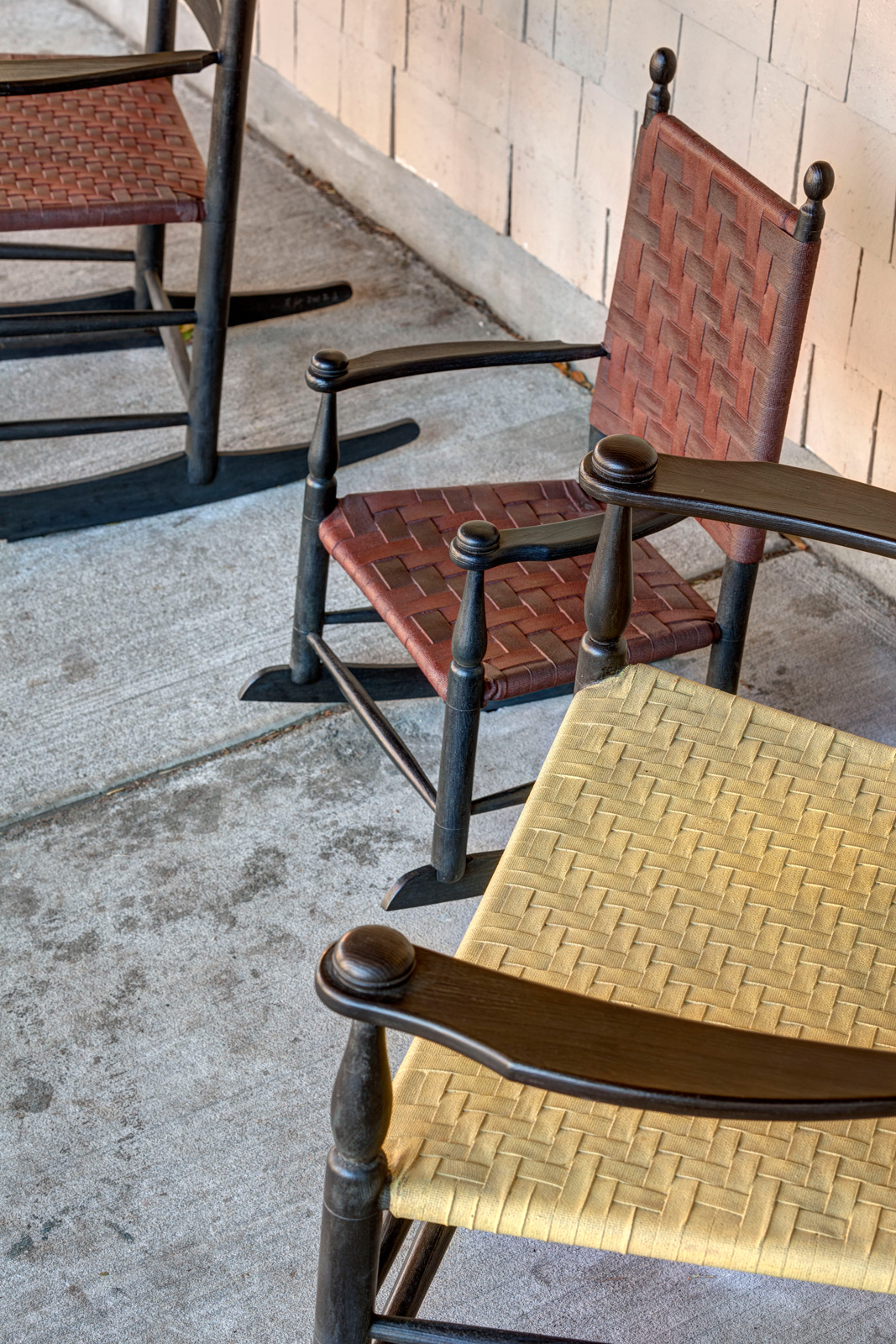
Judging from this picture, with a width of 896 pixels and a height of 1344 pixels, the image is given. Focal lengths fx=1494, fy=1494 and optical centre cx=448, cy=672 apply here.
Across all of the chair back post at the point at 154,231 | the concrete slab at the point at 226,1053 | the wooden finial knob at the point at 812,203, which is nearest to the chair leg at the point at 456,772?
the concrete slab at the point at 226,1053

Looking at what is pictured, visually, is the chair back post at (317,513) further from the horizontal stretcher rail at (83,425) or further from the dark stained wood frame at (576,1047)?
the dark stained wood frame at (576,1047)

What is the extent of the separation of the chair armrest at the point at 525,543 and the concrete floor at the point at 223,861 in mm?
538

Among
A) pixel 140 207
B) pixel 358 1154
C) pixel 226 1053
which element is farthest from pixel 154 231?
pixel 358 1154

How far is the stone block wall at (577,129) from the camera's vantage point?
2266 mm

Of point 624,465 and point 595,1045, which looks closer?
point 595,1045

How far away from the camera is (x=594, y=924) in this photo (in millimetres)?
1295

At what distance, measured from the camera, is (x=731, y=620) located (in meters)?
1.80

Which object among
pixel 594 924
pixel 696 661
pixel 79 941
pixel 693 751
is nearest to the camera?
pixel 594 924

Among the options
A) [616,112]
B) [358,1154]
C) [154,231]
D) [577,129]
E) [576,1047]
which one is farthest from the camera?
[154,231]

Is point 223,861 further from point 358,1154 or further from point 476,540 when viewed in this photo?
point 358,1154

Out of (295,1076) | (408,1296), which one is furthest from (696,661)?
(408,1296)

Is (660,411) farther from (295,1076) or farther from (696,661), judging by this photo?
(295,1076)

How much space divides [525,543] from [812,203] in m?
0.47

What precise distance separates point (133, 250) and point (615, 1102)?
2.54 meters
